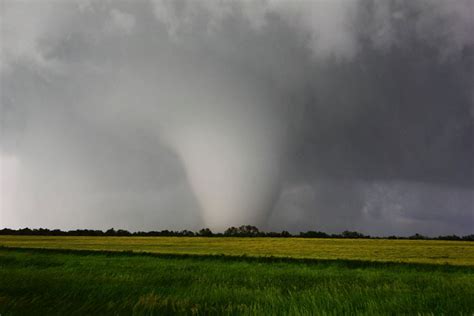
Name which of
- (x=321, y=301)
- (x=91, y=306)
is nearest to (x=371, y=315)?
(x=321, y=301)

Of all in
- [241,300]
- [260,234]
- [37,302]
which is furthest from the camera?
[260,234]

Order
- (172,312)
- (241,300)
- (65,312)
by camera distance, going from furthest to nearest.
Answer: (241,300) → (172,312) → (65,312)

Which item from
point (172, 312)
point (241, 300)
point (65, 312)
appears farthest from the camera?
point (241, 300)

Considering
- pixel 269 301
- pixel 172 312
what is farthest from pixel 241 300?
pixel 172 312

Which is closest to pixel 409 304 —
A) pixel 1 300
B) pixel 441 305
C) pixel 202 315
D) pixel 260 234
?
pixel 441 305

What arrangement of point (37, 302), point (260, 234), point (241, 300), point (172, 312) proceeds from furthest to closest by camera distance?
point (260, 234), point (241, 300), point (172, 312), point (37, 302)

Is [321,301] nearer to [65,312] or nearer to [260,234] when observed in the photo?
[65,312]

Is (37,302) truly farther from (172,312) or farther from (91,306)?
(172,312)

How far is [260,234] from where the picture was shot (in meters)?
144

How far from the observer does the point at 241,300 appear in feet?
21.3

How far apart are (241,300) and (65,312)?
3317mm

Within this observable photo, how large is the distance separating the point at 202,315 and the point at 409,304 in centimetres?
365

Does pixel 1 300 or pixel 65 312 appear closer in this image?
pixel 65 312

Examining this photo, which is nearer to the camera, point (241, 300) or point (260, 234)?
point (241, 300)
